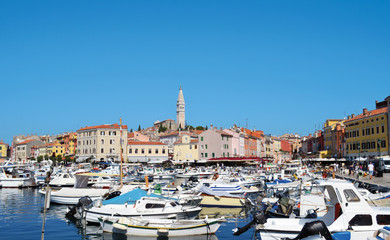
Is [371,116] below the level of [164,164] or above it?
above

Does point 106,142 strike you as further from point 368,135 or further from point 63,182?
point 368,135

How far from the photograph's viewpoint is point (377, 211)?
14648 millimetres

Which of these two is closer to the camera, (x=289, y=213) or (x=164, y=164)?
(x=289, y=213)

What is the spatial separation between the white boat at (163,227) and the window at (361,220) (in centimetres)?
688

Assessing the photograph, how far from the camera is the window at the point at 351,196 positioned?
48.7 ft

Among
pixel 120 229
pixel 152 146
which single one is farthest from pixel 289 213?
pixel 152 146

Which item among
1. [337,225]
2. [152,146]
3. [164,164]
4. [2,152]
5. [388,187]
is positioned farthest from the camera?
[2,152]

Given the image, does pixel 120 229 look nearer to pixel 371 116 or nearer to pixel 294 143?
pixel 371 116

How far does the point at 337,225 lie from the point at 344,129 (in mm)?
76355

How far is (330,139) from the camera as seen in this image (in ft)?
323

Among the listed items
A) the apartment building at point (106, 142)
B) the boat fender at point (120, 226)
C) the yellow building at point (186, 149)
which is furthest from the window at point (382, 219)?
the apartment building at point (106, 142)

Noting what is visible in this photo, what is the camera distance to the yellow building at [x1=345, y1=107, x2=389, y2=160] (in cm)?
6694

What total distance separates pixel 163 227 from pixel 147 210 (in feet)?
9.35

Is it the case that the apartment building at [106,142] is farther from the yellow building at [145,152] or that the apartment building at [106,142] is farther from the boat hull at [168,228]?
the boat hull at [168,228]
